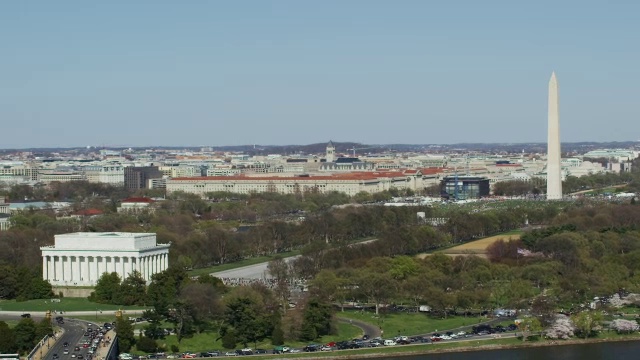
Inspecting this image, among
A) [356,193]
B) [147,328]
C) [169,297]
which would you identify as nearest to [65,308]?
[169,297]

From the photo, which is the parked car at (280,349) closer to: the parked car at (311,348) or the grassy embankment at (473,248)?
the parked car at (311,348)

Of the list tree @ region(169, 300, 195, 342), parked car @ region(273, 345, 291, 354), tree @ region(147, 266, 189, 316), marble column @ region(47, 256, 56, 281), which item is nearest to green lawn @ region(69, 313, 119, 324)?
tree @ region(147, 266, 189, 316)

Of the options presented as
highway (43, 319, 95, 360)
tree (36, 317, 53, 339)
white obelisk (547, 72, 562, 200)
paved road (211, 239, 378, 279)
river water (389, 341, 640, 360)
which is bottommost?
river water (389, 341, 640, 360)

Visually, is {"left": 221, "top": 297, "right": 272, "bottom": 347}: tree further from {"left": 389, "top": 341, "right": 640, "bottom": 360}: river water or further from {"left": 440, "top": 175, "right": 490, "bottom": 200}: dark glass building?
{"left": 440, "top": 175, "right": 490, "bottom": 200}: dark glass building

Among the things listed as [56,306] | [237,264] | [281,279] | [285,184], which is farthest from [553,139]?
[56,306]

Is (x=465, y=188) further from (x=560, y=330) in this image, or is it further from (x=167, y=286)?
(x=560, y=330)

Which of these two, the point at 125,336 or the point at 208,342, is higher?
the point at 125,336
